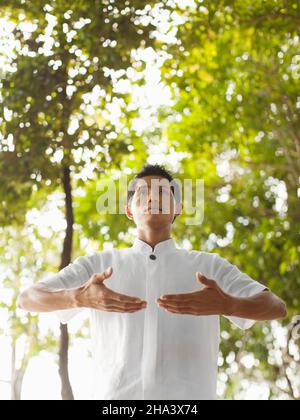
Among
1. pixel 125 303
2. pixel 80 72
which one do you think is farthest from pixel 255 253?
pixel 125 303

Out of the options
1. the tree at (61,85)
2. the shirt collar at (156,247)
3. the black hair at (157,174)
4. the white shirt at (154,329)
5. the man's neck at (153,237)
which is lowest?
the white shirt at (154,329)

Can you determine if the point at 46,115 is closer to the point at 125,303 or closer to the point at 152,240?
the point at 152,240

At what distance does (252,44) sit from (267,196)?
1.51 m

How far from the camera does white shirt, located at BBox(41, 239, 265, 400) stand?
122 cm

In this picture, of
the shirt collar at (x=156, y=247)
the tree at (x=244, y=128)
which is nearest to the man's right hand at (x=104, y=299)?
the shirt collar at (x=156, y=247)

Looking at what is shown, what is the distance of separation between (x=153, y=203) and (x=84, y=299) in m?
0.30

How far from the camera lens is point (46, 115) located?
2.93 m

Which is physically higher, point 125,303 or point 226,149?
point 226,149

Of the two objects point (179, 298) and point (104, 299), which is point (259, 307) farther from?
point (104, 299)

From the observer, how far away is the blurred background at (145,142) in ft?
9.59

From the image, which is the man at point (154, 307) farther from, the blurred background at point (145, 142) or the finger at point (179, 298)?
the blurred background at point (145, 142)

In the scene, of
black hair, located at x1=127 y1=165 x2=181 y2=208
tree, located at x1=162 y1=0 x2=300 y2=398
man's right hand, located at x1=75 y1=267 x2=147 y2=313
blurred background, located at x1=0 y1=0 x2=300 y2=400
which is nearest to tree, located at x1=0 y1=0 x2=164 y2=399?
blurred background, located at x1=0 y1=0 x2=300 y2=400

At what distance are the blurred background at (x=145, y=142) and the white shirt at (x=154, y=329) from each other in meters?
0.49

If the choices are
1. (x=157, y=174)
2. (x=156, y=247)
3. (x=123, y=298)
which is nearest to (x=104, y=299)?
(x=123, y=298)
